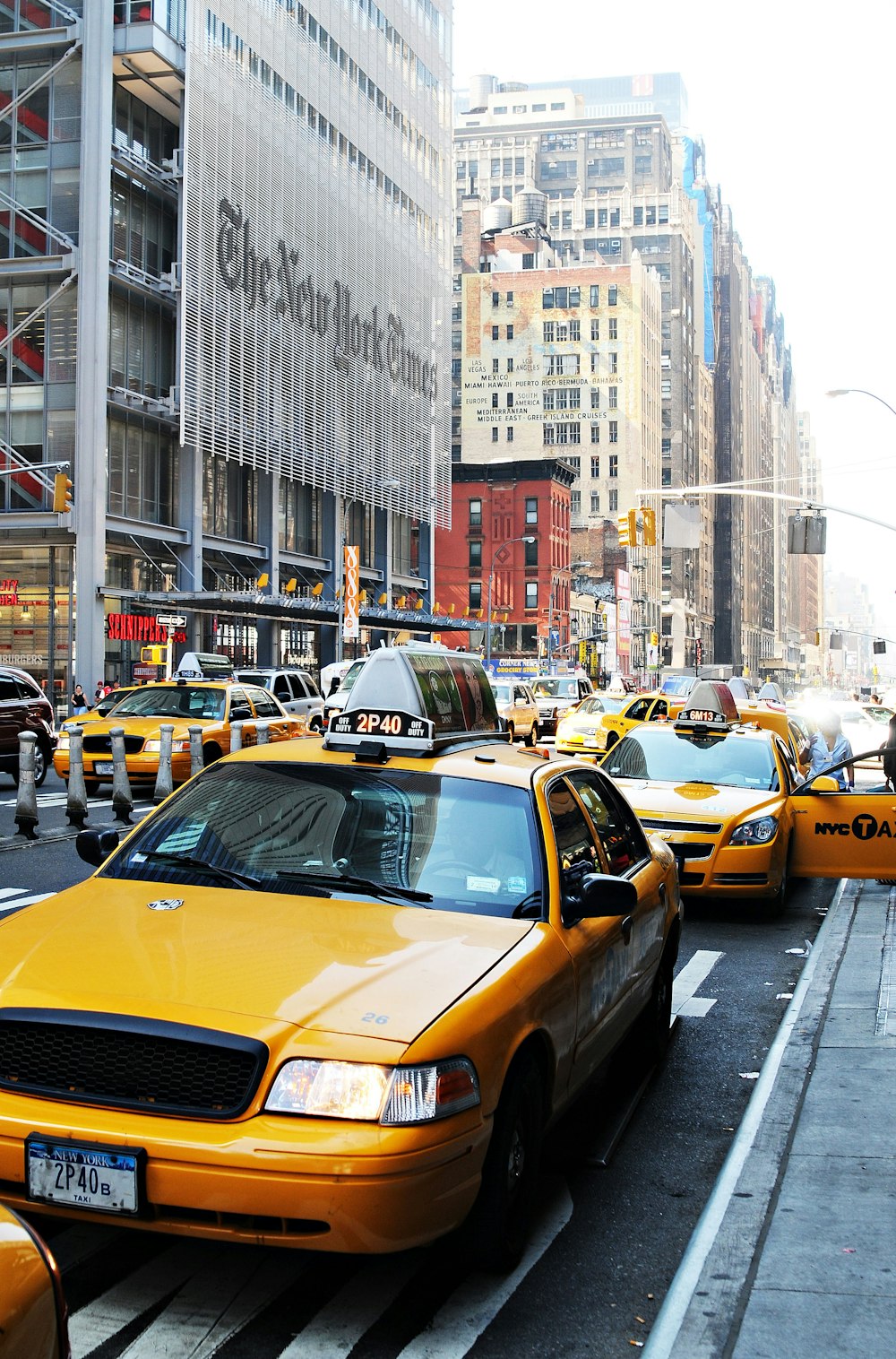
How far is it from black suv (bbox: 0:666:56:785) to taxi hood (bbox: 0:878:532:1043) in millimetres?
16340

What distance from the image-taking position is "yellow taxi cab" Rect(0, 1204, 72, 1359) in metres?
2.34

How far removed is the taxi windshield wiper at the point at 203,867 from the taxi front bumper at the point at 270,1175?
1465 mm

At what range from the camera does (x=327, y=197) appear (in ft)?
207

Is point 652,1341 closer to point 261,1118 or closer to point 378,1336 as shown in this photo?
point 378,1336

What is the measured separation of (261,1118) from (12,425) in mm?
46596

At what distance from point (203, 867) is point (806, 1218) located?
8.08 ft

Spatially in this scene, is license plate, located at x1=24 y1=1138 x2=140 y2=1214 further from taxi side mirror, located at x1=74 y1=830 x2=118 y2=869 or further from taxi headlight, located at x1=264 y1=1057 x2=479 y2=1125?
taxi side mirror, located at x1=74 y1=830 x2=118 y2=869

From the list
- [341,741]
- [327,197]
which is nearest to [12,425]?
[327,197]

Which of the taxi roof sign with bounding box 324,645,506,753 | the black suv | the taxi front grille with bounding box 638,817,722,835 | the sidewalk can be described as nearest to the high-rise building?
the black suv

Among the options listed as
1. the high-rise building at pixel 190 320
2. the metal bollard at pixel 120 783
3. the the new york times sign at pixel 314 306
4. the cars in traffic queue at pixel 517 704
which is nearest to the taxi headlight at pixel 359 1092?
the metal bollard at pixel 120 783

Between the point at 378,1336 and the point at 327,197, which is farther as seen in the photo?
the point at 327,197

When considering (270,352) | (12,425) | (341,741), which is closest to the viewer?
(341,741)

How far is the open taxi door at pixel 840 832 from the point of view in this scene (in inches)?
456

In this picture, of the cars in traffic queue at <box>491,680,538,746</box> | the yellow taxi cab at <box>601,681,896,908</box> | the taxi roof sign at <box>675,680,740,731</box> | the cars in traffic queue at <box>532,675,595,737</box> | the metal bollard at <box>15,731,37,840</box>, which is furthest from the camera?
the cars in traffic queue at <box>532,675,595,737</box>
